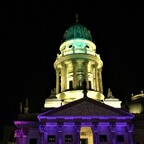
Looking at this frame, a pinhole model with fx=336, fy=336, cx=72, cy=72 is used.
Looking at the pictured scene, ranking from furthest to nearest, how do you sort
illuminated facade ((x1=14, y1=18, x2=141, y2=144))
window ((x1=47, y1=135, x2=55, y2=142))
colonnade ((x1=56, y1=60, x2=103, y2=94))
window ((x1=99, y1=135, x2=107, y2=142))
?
colonnade ((x1=56, y1=60, x2=103, y2=94)) → window ((x1=99, y1=135, x2=107, y2=142)) → window ((x1=47, y1=135, x2=55, y2=142)) → illuminated facade ((x1=14, y1=18, x2=141, y2=144))

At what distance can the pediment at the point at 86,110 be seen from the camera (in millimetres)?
48094

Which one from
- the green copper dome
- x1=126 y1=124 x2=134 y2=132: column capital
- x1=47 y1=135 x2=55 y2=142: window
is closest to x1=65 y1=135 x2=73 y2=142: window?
x1=47 y1=135 x2=55 y2=142: window

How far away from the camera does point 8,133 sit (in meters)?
67.2

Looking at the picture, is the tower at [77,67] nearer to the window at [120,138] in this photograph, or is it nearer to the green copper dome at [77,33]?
the green copper dome at [77,33]

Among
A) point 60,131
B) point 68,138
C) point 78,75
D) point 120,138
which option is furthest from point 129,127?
point 78,75

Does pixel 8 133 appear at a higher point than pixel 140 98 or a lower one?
lower

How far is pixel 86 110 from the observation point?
4841 cm

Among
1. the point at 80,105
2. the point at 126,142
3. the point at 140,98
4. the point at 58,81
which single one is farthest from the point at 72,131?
the point at 140,98

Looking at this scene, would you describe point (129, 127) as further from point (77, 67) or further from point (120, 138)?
point (77, 67)

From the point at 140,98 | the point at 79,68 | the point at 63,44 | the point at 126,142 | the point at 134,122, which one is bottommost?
the point at 126,142

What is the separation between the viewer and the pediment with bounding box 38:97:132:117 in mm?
48094

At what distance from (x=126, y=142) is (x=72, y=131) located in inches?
311

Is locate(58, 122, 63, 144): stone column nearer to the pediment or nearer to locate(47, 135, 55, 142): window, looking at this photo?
locate(47, 135, 55, 142): window

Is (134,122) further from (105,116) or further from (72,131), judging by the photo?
(72,131)
